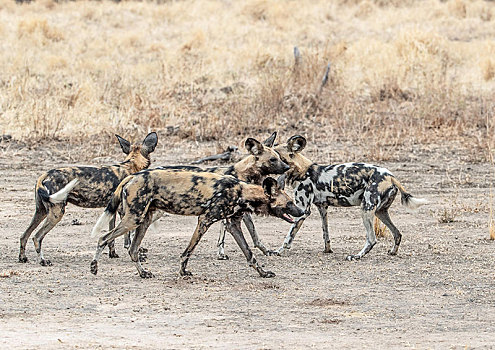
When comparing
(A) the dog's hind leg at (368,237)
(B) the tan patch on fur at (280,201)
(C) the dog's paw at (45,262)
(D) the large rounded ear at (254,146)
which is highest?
(D) the large rounded ear at (254,146)

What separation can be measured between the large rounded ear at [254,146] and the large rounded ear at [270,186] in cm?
86

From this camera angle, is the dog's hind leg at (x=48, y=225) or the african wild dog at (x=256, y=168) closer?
the dog's hind leg at (x=48, y=225)

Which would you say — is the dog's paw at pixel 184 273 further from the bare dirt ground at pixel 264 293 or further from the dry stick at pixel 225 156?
the dry stick at pixel 225 156

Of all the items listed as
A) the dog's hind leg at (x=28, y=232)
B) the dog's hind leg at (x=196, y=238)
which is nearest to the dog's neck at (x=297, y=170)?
the dog's hind leg at (x=196, y=238)

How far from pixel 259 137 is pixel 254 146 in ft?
25.4

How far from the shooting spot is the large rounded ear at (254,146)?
7.75 m

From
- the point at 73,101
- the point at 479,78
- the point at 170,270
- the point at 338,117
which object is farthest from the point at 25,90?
the point at 170,270

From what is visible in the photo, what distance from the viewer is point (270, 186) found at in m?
6.96

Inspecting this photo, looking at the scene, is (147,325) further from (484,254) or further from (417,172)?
(417,172)

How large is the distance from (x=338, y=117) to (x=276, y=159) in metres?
8.68

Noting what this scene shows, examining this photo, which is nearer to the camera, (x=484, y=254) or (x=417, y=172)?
(x=484, y=254)

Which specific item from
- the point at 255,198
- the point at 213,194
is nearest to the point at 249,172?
the point at 255,198

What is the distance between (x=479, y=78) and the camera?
Answer: 1942 centimetres

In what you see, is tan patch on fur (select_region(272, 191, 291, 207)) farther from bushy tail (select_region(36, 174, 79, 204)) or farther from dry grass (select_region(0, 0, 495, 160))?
dry grass (select_region(0, 0, 495, 160))
